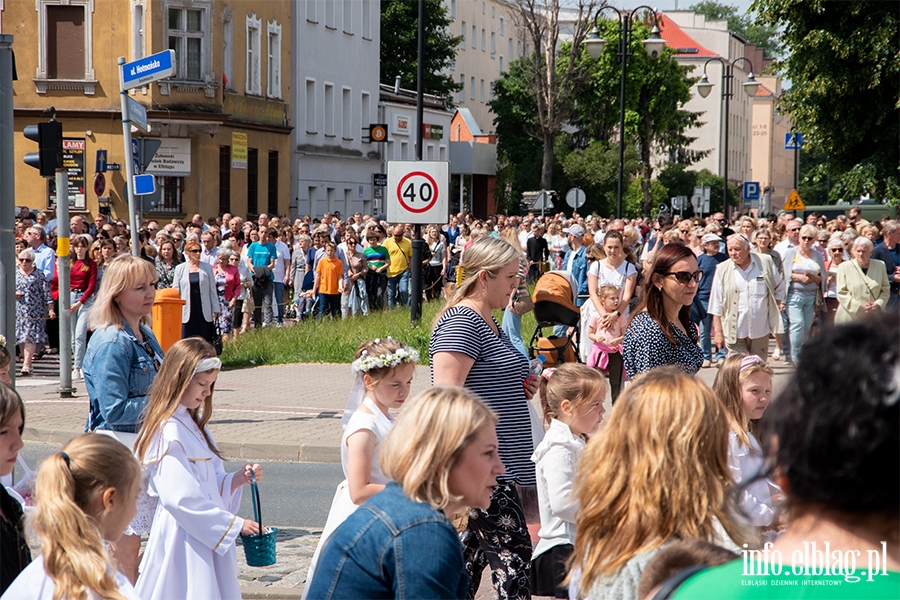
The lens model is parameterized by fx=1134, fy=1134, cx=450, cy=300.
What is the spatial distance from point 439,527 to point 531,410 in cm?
307

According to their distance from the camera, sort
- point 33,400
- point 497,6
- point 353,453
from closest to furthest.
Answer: point 353,453 < point 33,400 < point 497,6

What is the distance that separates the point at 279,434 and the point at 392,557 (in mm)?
9076

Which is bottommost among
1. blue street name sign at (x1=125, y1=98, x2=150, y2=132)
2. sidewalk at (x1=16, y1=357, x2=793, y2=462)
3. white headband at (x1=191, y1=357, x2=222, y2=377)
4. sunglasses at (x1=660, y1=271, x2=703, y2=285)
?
sidewalk at (x1=16, y1=357, x2=793, y2=462)

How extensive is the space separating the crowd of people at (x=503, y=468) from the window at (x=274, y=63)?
37.6 meters

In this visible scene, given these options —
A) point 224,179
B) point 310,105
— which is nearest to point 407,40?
point 310,105

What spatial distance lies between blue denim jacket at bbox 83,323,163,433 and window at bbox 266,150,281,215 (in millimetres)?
38341

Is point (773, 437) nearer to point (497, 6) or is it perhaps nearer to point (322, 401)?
point (322, 401)

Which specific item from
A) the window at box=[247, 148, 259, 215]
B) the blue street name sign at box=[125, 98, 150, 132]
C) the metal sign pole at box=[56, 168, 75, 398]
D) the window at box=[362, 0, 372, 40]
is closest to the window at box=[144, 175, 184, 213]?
the window at box=[247, 148, 259, 215]

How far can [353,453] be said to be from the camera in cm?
441

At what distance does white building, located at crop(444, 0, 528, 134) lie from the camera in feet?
266

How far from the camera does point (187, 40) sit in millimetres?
37594

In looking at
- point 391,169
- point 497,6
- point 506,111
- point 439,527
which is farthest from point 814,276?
point 497,6

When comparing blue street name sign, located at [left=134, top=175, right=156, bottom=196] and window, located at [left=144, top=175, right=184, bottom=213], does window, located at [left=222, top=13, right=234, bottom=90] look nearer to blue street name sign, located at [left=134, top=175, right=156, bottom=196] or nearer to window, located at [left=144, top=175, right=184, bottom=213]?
window, located at [left=144, top=175, right=184, bottom=213]

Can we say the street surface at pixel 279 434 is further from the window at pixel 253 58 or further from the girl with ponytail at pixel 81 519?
the window at pixel 253 58
